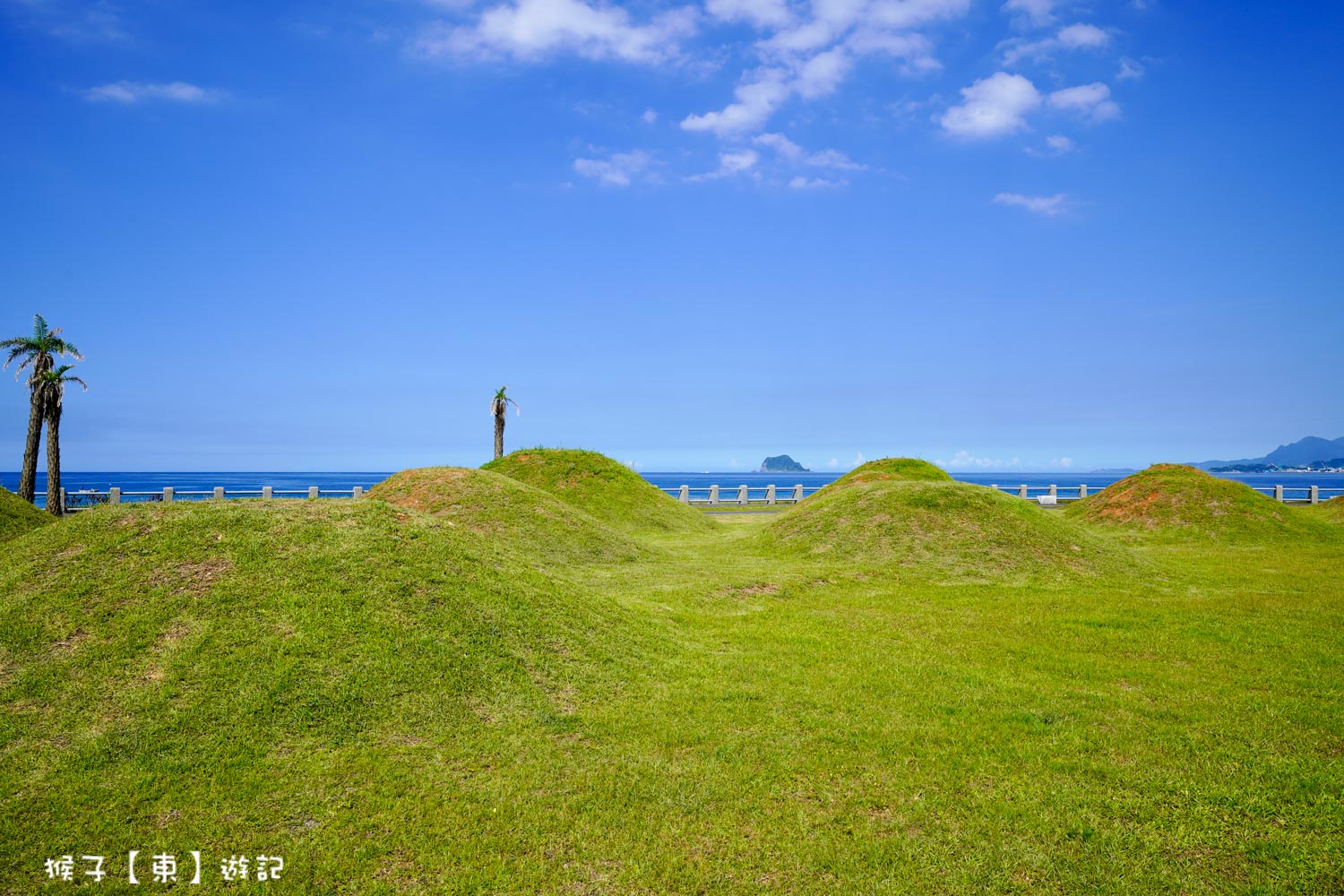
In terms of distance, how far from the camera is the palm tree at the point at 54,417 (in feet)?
112

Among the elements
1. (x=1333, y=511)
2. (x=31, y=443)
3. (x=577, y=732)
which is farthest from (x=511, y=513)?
(x=1333, y=511)

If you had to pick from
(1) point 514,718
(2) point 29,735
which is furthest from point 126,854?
(1) point 514,718

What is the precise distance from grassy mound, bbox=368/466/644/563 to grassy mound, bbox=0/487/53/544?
9143mm

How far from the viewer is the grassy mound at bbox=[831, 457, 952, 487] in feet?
128

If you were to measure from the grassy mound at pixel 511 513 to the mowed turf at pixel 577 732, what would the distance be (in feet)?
26.4

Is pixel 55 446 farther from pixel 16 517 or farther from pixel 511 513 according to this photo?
pixel 511 513

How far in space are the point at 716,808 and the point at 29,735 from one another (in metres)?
7.32

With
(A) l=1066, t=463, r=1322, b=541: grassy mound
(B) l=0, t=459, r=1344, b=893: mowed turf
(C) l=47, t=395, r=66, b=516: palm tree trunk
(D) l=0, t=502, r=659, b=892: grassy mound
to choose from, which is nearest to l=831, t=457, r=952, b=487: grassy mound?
(A) l=1066, t=463, r=1322, b=541: grassy mound

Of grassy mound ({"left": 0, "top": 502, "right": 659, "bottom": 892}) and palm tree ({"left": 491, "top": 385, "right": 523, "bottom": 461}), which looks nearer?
grassy mound ({"left": 0, "top": 502, "right": 659, "bottom": 892})

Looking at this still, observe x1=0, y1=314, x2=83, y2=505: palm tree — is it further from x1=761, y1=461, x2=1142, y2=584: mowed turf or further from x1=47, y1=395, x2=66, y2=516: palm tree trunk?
x1=761, y1=461, x2=1142, y2=584: mowed turf

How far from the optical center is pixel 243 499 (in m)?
12.7

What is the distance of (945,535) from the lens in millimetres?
22812

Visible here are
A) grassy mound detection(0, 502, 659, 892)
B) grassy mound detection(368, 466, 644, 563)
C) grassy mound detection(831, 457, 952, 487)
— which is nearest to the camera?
grassy mound detection(0, 502, 659, 892)

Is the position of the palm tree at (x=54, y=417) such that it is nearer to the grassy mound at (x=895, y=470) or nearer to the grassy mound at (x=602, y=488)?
the grassy mound at (x=602, y=488)
